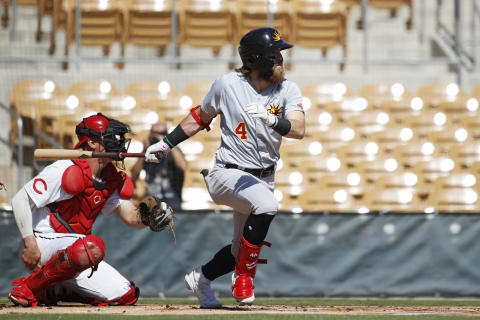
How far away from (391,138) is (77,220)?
5557 mm

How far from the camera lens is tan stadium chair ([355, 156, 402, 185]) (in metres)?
10.5

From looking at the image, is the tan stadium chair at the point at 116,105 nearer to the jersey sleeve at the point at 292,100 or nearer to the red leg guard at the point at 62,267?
the red leg guard at the point at 62,267

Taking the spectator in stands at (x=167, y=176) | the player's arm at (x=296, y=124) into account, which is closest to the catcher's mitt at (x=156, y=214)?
the player's arm at (x=296, y=124)

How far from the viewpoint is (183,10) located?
13.0 metres

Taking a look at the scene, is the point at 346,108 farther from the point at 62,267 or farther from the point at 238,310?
the point at 62,267

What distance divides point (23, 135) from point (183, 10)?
3914 millimetres

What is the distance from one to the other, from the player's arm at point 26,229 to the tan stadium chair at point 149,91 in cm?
508

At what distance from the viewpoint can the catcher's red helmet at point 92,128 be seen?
6.58m

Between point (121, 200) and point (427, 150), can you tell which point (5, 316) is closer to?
point (121, 200)

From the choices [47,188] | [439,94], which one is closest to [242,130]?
[47,188]

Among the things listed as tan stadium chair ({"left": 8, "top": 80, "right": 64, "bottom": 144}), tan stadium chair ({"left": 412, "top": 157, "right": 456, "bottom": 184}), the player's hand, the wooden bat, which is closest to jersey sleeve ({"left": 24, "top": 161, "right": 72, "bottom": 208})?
the wooden bat

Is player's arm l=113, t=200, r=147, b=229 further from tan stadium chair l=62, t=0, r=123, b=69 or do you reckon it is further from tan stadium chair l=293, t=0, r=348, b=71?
tan stadium chair l=293, t=0, r=348, b=71

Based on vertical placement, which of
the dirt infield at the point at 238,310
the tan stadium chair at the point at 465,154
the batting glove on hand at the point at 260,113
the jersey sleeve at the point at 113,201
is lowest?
the dirt infield at the point at 238,310

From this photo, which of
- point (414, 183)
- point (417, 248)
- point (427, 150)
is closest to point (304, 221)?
point (417, 248)
